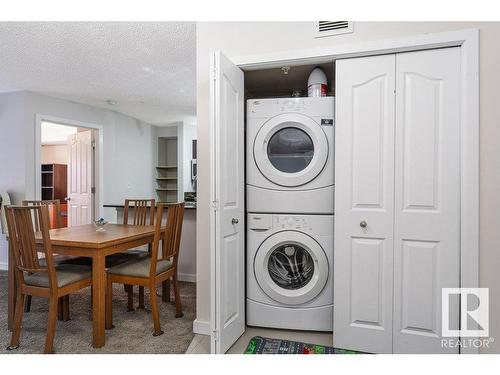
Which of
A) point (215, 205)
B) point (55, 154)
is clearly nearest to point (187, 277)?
point (215, 205)

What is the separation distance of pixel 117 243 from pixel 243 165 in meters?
1.07

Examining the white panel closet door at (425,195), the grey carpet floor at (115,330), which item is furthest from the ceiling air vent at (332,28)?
the grey carpet floor at (115,330)

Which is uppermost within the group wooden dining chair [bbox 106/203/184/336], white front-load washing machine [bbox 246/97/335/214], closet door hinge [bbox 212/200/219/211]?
white front-load washing machine [bbox 246/97/335/214]

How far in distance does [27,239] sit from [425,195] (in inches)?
101

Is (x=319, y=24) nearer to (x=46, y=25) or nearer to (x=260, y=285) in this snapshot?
(x=260, y=285)

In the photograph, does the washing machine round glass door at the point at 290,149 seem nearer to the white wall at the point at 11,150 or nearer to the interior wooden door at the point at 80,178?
the white wall at the point at 11,150

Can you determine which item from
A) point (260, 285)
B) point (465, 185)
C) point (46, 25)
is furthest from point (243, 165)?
point (46, 25)

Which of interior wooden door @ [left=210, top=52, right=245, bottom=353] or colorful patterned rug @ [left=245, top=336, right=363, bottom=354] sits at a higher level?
interior wooden door @ [left=210, top=52, right=245, bottom=353]

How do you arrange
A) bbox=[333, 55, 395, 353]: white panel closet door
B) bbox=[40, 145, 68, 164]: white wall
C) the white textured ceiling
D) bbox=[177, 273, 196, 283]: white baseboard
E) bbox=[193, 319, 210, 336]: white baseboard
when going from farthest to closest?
bbox=[40, 145, 68, 164]: white wall, bbox=[177, 273, 196, 283]: white baseboard, the white textured ceiling, bbox=[193, 319, 210, 336]: white baseboard, bbox=[333, 55, 395, 353]: white panel closet door

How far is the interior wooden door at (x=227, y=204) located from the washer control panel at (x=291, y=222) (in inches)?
10.3

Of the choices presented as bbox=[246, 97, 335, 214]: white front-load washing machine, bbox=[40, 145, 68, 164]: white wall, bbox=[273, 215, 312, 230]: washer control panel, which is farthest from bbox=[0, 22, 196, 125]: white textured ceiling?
bbox=[40, 145, 68, 164]: white wall

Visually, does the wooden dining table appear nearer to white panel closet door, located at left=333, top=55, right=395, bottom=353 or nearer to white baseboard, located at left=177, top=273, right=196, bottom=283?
white baseboard, located at left=177, top=273, right=196, bottom=283

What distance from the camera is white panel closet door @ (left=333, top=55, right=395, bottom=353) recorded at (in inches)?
79.5

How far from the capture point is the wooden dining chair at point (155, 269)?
7.75 ft
